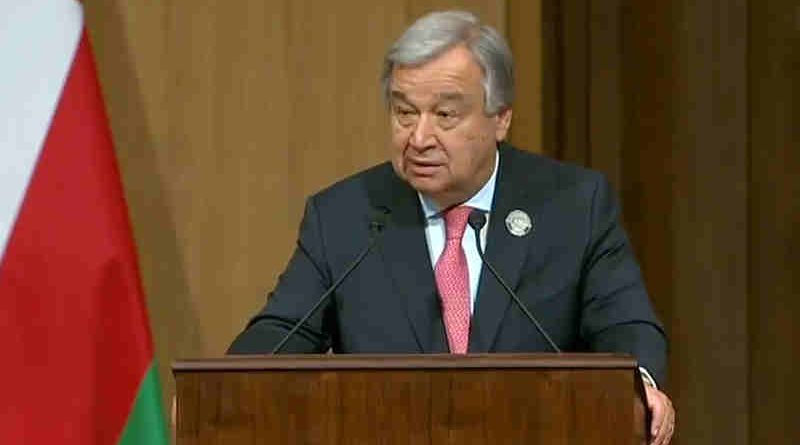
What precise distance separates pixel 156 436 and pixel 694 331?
1.53 metres

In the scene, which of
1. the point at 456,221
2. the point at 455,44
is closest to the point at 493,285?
the point at 456,221

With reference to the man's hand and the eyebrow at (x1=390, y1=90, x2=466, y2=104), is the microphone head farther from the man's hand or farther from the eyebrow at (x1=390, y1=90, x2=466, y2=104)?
the man's hand

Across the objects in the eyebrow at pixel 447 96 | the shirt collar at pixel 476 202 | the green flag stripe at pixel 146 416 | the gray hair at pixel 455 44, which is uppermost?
the gray hair at pixel 455 44

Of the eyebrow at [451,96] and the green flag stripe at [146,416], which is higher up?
the eyebrow at [451,96]

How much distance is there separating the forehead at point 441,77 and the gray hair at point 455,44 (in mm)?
11

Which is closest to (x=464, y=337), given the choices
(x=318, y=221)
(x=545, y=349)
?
(x=545, y=349)

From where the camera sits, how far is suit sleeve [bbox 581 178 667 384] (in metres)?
3.05

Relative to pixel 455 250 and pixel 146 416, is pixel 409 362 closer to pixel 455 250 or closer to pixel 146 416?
pixel 455 250

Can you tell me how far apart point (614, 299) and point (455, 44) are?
20.2 inches

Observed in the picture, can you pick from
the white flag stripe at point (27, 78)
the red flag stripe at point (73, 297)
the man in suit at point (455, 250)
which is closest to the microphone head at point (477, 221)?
the man in suit at point (455, 250)

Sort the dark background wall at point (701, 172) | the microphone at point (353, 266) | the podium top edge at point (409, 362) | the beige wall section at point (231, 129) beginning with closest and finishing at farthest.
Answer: the podium top edge at point (409, 362), the microphone at point (353, 266), the beige wall section at point (231, 129), the dark background wall at point (701, 172)

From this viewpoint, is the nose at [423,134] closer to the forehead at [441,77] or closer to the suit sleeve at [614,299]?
the forehead at [441,77]

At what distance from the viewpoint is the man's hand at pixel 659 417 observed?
275cm

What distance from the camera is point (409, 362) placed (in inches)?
100
